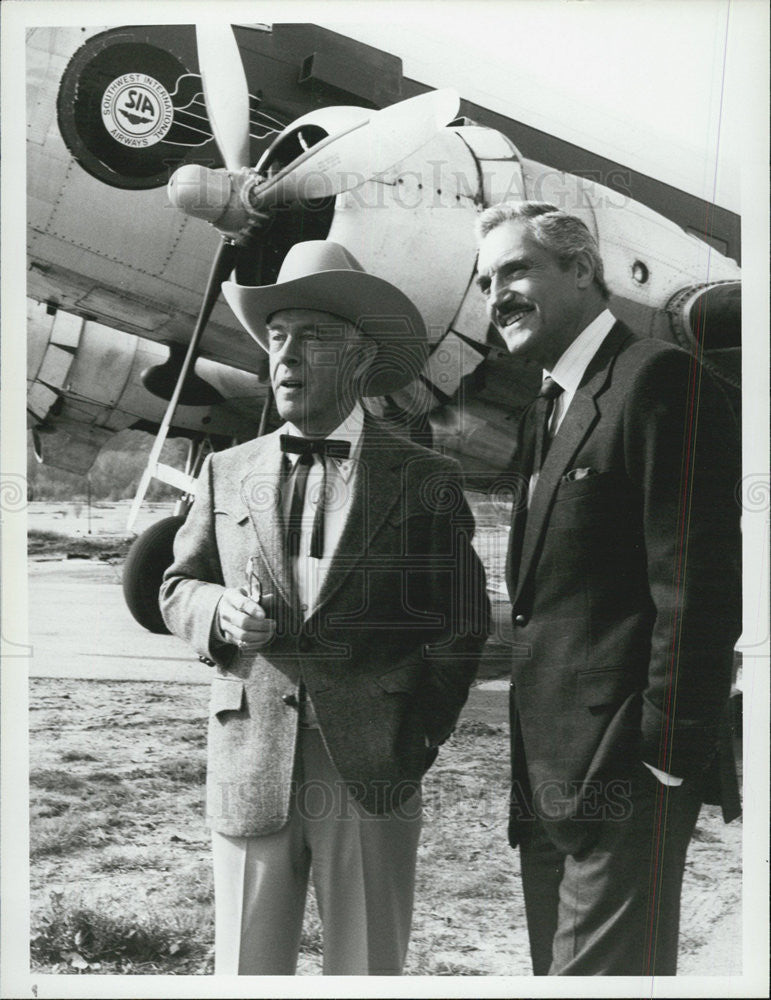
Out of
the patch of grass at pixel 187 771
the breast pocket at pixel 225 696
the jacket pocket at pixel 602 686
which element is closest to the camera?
the jacket pocket at pixel 602 686

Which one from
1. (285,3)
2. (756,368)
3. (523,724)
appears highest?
(285,3)

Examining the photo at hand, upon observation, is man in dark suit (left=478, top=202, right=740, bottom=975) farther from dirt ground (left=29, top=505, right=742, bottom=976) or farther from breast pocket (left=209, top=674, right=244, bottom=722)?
breast pocket (left=209, top=674, right=244, bottom=722)

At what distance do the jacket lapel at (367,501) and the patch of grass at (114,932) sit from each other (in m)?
1.23

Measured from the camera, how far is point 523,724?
10.8 feet

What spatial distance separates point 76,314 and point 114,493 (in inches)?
26.5

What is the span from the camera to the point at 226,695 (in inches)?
129

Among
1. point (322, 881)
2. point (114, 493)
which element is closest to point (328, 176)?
point (114, 493)

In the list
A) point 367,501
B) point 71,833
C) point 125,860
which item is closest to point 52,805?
point 71,833

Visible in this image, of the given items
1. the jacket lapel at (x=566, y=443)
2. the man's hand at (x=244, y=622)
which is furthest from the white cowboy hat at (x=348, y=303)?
the man's hand at (x=244, y=622)

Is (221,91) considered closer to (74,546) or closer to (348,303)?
(348,303)

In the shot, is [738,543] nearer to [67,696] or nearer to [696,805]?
[696,805]

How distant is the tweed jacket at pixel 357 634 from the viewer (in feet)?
10.5

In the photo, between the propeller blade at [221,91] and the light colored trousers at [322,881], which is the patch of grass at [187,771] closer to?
the light colored trousers at [322,881]

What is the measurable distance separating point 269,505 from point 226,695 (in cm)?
66
